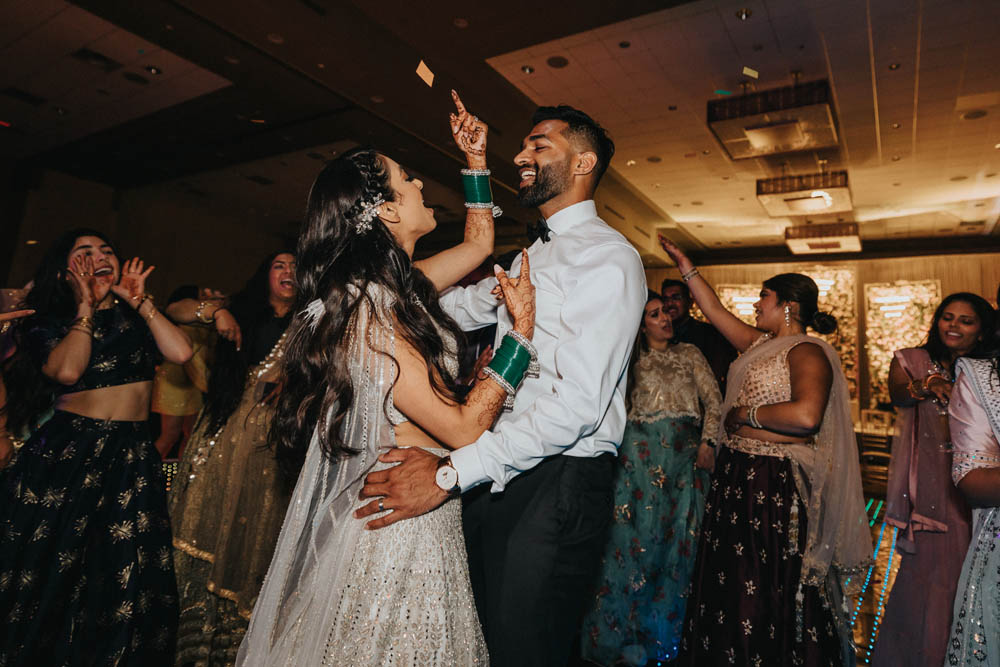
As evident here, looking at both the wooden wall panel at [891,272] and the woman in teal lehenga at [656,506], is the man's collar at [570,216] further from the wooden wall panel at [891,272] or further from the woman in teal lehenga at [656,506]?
the wooden wall panel at [891,272]

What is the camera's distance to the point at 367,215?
55.2 inches

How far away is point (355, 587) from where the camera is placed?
1178 millimetres

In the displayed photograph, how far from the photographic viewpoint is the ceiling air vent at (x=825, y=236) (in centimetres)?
1012

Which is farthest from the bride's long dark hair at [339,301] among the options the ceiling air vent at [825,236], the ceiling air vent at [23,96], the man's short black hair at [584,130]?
the ceiling air vent at [825,236]

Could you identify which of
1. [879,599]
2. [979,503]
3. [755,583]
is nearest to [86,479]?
[755,583]

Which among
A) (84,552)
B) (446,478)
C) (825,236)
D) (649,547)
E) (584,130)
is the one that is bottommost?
(649,547)

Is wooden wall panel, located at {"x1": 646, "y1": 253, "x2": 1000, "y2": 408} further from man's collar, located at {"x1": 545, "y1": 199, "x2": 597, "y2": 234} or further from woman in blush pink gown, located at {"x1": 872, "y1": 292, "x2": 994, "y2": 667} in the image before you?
man's collar, located at {"x1": 545, "y1": 199, "x2": 597, "y2": 234}

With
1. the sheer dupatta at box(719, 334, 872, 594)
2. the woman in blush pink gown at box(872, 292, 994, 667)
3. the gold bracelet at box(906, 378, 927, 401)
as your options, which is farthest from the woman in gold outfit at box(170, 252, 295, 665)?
the gold bracelet at box(906, 378, 927, 401)

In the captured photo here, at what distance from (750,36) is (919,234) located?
29.0ft

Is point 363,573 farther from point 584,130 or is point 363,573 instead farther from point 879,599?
point 879,599

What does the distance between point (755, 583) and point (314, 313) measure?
6.71ft

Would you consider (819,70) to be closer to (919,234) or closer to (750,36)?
(750,36)

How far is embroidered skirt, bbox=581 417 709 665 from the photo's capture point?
9.86 feet

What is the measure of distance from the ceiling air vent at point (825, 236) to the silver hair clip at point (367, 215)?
34.6ft
